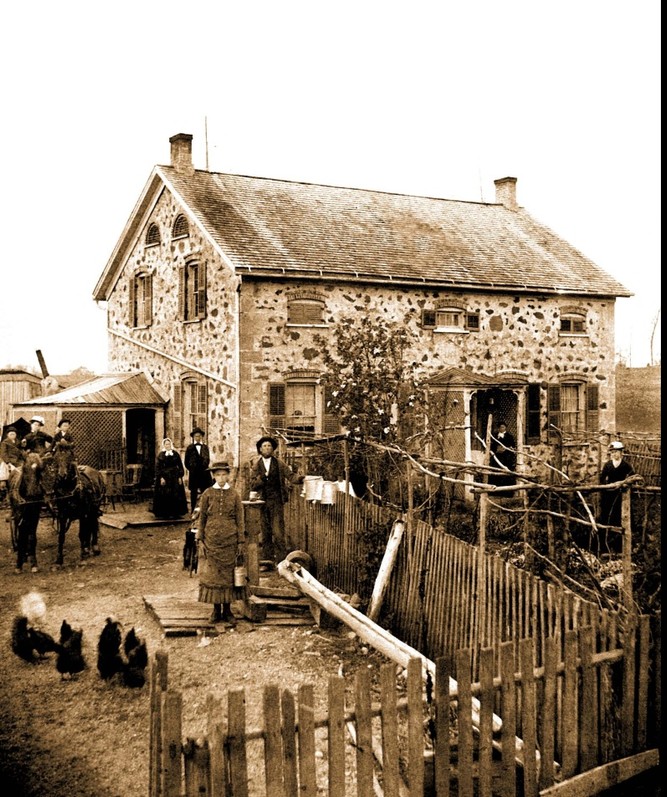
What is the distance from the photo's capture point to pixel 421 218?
910 inches

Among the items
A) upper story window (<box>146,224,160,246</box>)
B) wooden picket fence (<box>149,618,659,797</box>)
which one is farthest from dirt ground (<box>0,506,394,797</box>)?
upper story window (<box>146,224,160,246</box>)

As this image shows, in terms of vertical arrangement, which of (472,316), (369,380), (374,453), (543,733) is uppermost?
(472,316)

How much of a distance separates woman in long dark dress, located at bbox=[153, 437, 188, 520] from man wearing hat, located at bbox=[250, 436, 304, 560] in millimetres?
4793

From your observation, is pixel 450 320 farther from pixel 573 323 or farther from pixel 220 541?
pixel 220 541

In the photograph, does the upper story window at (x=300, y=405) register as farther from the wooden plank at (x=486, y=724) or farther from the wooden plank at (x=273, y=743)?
the wooden plank at (x=273, y=743)

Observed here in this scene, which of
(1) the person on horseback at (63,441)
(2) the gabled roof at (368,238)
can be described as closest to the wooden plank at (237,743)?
(1) the person on horseback at (63,441)

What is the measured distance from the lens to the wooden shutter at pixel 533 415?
2075 cm

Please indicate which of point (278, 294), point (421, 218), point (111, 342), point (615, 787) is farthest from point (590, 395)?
point (615, 787)

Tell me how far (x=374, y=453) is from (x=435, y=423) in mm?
1524

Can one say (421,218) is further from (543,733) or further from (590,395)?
(543,733)

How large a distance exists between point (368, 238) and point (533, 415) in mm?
6457

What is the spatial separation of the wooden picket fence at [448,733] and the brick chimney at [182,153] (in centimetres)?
1787

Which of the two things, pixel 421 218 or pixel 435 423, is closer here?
pixel 435 423

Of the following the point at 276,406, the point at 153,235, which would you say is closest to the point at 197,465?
the point at 276,406
